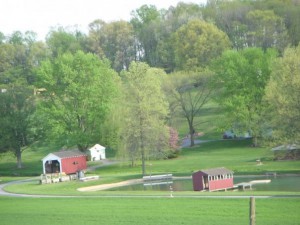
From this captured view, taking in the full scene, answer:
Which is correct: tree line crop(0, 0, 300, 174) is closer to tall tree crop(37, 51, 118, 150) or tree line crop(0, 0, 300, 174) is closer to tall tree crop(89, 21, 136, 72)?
tall tree crop(37, 51, 118, 150)

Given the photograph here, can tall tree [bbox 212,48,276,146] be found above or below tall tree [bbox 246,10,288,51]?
below

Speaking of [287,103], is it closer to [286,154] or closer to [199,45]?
[286,154]

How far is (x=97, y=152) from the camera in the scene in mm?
76312

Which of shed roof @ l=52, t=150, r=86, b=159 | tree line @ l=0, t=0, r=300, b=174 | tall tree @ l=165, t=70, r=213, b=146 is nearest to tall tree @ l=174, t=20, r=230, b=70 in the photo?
tree line @ l=0, t=0, r=300, b=174

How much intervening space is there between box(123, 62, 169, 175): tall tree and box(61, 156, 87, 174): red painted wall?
815 cm

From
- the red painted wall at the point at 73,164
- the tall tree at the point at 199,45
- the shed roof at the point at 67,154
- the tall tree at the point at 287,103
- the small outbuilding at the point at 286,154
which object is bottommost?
the small outbuilding at the point at 286,154

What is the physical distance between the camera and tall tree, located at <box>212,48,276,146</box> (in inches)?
2891

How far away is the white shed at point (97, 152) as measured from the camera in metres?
75.6

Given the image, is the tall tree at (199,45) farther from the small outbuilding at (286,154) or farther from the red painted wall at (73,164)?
the small outbuilding at (286,154)

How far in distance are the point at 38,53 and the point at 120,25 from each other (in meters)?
22.1

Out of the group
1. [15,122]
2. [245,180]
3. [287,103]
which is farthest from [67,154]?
[287,103]

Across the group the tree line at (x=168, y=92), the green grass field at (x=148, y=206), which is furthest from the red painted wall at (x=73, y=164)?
the green grass field at (x=148, y=206)

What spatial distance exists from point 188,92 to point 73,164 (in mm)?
23114

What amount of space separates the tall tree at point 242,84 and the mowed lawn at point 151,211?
37860 mm
